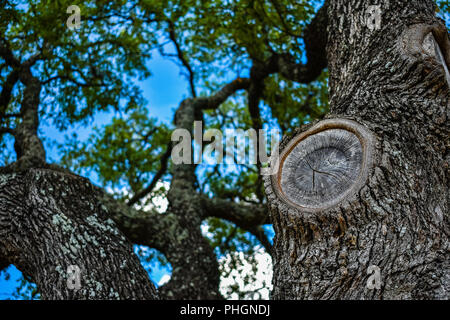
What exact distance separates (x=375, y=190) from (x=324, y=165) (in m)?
0.39

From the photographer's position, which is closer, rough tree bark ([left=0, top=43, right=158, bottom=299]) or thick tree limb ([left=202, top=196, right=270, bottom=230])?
rough tree bark ([left=0, top=43, right=158, bottom=299])

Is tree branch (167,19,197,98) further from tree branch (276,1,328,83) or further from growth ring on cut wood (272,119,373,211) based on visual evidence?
growth ring on cut wood (272,119,373,211)

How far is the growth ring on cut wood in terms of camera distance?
2.98m

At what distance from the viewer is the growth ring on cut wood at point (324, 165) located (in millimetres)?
2980

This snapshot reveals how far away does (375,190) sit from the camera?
289cm

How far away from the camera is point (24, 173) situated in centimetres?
488

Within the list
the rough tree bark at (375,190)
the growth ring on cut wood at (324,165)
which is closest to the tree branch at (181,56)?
the rough tree bark at (375,190)

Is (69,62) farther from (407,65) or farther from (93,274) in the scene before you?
(407,65)

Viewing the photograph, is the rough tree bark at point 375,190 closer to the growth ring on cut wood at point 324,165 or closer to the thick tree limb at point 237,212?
the growth ring on cut wood at point 324,165

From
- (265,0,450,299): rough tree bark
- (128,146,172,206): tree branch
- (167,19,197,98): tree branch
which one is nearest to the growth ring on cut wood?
(265,0,450,299): rough tree bark

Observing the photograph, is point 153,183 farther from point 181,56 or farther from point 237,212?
point 181,56

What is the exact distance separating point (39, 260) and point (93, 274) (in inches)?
21.2

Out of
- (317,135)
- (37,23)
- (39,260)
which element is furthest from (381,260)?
(37,23)
